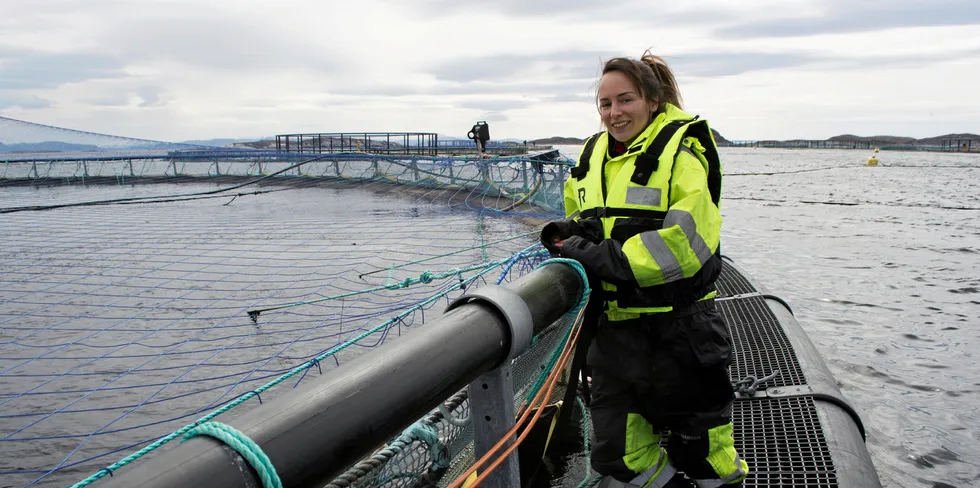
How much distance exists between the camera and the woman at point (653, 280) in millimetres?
2236

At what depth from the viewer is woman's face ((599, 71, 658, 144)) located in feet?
8.36

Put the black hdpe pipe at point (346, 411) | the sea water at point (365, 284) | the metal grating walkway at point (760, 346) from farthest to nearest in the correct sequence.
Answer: the sea water at point (365, 284) < the metal grating walkway at point (760, 346) < the black hdpe pipe at point (346, 411)

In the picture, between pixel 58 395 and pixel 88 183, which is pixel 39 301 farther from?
pixel 88 183

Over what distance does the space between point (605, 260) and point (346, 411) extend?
4.17ft

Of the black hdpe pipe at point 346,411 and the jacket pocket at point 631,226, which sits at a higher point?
the jacket pocket at point 631,226

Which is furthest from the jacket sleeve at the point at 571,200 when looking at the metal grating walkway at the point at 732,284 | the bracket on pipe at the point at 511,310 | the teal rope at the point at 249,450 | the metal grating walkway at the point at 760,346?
the metal grating walkway at the point at 732,284

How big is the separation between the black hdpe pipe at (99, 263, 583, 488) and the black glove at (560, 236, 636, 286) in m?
0.71

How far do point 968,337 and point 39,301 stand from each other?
39.6 feet

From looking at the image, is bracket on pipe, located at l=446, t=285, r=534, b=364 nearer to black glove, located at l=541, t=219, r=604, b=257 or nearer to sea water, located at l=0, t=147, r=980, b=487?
black glove, located at l=541, t=219, r=604, b=257

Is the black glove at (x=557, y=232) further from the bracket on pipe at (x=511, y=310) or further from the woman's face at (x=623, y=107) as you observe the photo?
the bracket on pipe at (x=511, y=310)

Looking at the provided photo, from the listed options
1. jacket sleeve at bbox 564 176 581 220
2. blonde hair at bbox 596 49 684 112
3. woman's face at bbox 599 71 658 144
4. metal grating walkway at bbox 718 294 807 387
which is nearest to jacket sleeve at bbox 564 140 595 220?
jacket sleeve at bbox 564 176 581 220

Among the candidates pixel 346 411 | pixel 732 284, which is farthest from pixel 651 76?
pixel 732 284

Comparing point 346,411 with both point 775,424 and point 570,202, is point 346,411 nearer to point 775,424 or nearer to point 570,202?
point 570,202

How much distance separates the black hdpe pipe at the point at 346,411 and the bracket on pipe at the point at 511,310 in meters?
0.02
